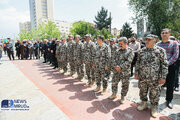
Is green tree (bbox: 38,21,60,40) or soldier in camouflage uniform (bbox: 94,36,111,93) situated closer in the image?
soldier in camouflage uniform (bbox: 94,36,111,93)

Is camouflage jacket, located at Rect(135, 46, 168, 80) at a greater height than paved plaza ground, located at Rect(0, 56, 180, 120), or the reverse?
camouflage jacket, located at Rect(135, 46, 168, 80)

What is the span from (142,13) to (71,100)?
24814 mm

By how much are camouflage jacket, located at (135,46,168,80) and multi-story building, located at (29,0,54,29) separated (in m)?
94.0

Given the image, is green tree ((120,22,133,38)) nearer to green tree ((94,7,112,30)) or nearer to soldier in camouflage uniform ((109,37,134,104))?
green tree ((94,7,112,30))

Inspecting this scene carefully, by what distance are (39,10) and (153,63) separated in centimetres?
Result: 10011

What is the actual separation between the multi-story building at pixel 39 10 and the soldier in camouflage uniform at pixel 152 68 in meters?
94.0

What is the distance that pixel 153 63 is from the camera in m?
2.71

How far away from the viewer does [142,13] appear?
2314 cm

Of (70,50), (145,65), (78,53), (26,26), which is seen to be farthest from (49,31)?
(26,26)

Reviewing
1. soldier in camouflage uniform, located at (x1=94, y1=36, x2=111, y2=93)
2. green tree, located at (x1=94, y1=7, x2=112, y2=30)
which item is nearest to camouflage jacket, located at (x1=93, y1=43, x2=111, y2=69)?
soldier in camouflage uniform, located at (x1=94, y1=36, x2=111, y2=93)

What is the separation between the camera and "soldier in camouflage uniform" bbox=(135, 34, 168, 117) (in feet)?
8.76

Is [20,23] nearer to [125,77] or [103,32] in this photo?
[103,32]

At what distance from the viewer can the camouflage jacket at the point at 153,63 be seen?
8.71 ft

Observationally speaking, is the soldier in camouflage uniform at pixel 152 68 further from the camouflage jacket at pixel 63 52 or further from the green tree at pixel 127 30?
the green tree at pixel 127 30
